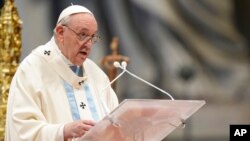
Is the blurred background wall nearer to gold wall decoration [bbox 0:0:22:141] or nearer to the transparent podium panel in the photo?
gold wall decoration [bbox 0:0:22:141]

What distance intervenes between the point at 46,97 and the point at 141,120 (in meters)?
0.68

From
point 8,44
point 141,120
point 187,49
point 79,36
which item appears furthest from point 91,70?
point 187,49

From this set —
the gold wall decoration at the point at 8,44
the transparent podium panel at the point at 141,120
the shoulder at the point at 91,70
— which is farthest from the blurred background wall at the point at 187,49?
the transparent podium panel at the point at 141,120

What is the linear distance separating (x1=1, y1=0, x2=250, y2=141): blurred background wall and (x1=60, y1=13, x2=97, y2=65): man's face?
4798 mm

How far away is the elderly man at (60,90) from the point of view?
4391 mm

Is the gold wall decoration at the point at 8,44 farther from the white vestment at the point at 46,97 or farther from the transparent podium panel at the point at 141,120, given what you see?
the transparent podium panel at the point at 141,120

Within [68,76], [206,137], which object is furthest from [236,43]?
[68,76]

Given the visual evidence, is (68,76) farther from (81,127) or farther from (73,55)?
(81,127)

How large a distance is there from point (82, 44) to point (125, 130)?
0.60 metres

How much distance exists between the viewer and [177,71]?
9711mm

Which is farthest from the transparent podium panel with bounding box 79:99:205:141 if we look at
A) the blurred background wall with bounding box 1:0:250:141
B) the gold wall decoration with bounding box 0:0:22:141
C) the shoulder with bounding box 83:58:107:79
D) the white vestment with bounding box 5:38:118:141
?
the blurred background wall with bounding box 1:0:250:141

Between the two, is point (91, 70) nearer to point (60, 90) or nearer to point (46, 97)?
point (60, 90)

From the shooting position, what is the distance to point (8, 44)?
5.71m

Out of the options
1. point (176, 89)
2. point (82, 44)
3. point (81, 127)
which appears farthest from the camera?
point (176, 89)
